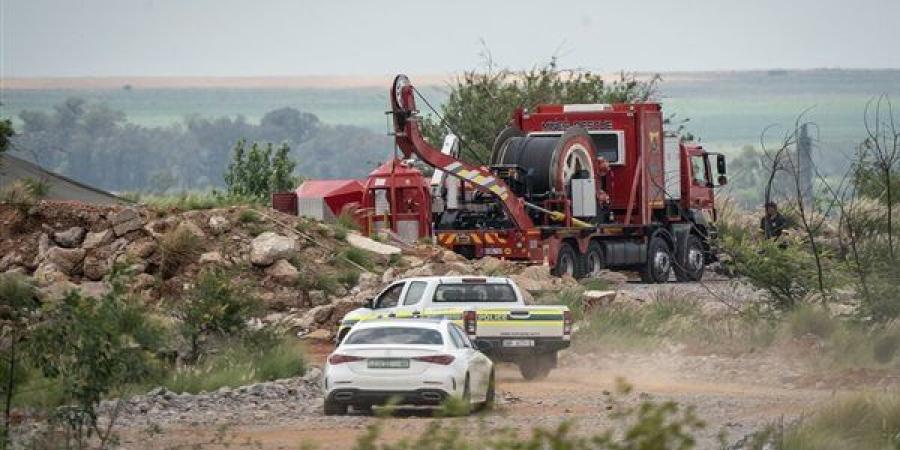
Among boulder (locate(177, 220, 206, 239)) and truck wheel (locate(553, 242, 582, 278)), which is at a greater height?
boulder (locate(177, 220, 206, 239))

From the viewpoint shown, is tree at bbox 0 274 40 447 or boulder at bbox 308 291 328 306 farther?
boulder at bbox 308 291 328 306

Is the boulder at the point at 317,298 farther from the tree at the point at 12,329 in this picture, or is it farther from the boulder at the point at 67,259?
the tree at the point at 12,329

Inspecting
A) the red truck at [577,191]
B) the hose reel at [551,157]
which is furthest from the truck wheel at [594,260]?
the hose reel at [551,157]

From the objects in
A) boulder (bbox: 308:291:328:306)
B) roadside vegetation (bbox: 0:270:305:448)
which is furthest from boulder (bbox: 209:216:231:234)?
roadside vegetation (bbox: 0:270:305:448)

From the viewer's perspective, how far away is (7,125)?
4747cm

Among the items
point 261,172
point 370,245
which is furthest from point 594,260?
point 261,172

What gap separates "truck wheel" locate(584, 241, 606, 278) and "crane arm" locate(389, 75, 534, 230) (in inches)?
100.0

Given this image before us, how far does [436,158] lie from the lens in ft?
164

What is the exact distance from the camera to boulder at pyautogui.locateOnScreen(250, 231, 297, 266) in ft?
142

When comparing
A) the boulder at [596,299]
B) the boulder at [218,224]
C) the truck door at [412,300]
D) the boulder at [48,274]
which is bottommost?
the boulder at [596,299]

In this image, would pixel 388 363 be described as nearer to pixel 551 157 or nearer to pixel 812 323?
pixel 812 323

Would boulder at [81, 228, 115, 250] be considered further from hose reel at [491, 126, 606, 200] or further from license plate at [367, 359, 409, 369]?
license plate at [367, 359, 409, 369]

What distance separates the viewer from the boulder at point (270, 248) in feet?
142

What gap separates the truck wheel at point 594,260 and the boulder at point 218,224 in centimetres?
1040
